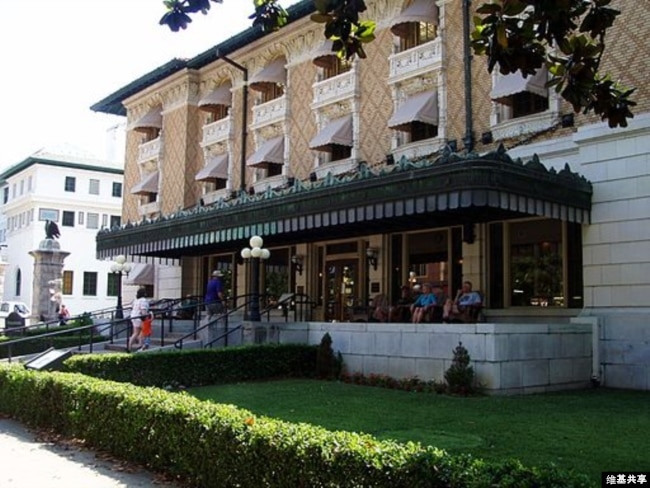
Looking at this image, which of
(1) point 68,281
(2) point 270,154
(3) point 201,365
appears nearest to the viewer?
(3) point 201,365

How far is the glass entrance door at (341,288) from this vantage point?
22.3 m

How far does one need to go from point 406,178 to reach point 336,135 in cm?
748

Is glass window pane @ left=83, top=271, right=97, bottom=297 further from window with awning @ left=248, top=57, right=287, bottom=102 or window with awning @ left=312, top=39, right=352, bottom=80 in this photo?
window with awning @ left=312, top=39, right=352, bottom=80

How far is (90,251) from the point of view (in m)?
55.6

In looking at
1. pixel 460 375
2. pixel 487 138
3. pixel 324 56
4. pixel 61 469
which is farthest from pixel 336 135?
pixel 61 469

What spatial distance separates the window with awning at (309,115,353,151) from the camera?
2228 centimetres

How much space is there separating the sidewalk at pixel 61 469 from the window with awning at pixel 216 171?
58.8 ft

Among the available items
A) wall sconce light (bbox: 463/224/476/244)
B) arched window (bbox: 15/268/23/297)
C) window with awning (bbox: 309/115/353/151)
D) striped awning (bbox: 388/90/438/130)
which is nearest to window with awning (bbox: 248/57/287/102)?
window with awning (bbox: 309/115/353/151)

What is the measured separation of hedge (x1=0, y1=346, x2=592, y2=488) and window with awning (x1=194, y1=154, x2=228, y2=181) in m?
16.3

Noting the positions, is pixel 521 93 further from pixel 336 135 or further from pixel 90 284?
pixel 90 284

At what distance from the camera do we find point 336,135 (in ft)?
73.0

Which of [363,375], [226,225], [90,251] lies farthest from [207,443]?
[90,251]

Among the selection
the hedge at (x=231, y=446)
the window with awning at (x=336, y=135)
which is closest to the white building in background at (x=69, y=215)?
the window with awning at (x=336, y=135)

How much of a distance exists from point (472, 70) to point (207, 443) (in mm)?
14436
